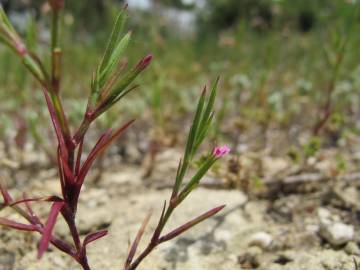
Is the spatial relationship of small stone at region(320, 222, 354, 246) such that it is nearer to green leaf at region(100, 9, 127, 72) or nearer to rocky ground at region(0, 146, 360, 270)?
rocky ground at region(0, 146, 360, 270)

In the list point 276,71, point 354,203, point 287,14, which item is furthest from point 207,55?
point 354,203

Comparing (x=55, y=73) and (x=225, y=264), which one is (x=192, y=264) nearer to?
(x=225, y=264)

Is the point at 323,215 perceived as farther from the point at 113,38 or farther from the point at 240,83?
the point at 240,83

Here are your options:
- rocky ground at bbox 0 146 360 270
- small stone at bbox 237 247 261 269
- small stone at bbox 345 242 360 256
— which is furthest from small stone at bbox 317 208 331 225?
small stone at bbox 237 247 261 269

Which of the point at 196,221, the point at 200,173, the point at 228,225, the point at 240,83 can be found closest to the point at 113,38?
the point at 200,173

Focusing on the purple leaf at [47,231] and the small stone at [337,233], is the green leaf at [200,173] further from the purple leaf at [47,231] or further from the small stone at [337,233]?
the small stone at [337,233]
